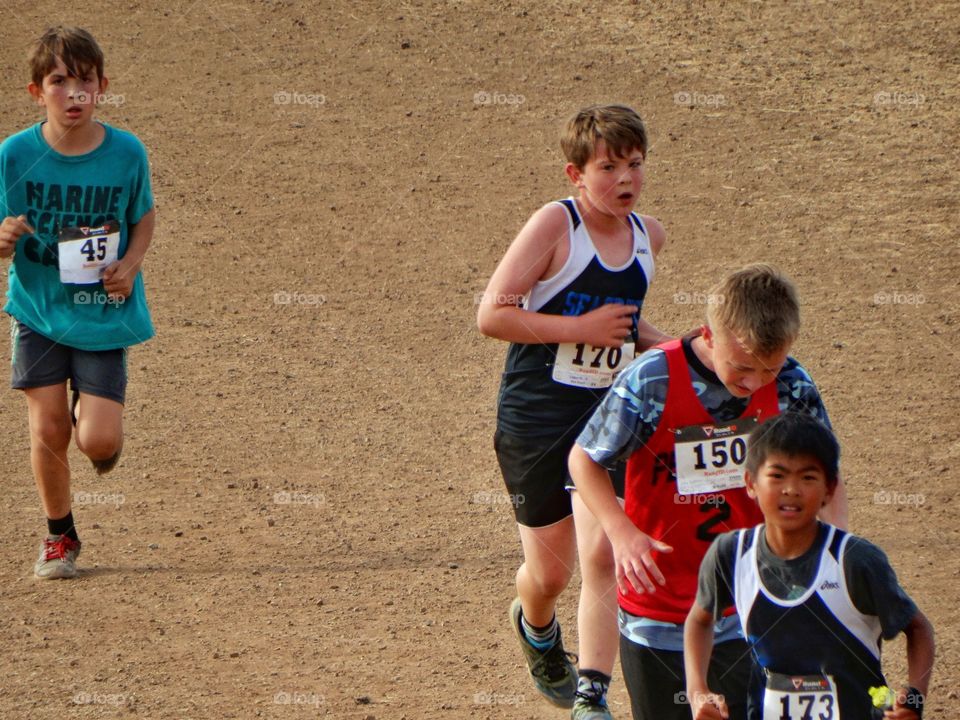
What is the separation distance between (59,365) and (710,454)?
3400 millimetres

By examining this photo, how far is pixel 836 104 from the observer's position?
12406 mm

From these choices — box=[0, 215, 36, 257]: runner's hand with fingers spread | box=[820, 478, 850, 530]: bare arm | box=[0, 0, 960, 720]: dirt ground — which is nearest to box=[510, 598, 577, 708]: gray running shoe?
box=[0, 0, 960, 720]: dirt ground

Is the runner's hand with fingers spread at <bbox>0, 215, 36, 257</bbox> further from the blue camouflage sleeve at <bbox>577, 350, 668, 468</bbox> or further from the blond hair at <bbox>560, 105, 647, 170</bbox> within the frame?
the blue camouflage sleeve at <bbox>577, 350, 668, 468</bbox>

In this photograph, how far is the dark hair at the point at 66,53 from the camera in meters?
5.98

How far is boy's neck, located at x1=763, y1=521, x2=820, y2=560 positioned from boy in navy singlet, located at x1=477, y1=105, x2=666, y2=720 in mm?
1207

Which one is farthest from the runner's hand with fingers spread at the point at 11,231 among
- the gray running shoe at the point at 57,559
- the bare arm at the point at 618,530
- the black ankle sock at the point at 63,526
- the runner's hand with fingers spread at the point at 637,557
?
the runner's hand with fingers spread at the point at 637,557

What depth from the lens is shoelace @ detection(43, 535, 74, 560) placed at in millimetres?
6617

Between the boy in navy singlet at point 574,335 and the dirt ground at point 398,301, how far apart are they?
846 millimetres

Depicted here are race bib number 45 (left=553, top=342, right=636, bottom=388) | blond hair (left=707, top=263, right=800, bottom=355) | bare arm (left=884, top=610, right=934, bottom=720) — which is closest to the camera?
bare arm (left=884, top=610, right=934, bottom=720)

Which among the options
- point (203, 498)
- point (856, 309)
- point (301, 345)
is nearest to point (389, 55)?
point (301, 345)

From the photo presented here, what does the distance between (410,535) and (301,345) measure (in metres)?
2.72

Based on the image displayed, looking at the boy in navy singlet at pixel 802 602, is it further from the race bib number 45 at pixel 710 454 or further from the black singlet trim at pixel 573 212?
the black singlet trim at pixel 573 212

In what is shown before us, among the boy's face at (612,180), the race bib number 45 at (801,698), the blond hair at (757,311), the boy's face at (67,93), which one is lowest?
the race bib number 45 at (801,698)

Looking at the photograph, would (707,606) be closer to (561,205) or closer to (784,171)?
(561,205)
